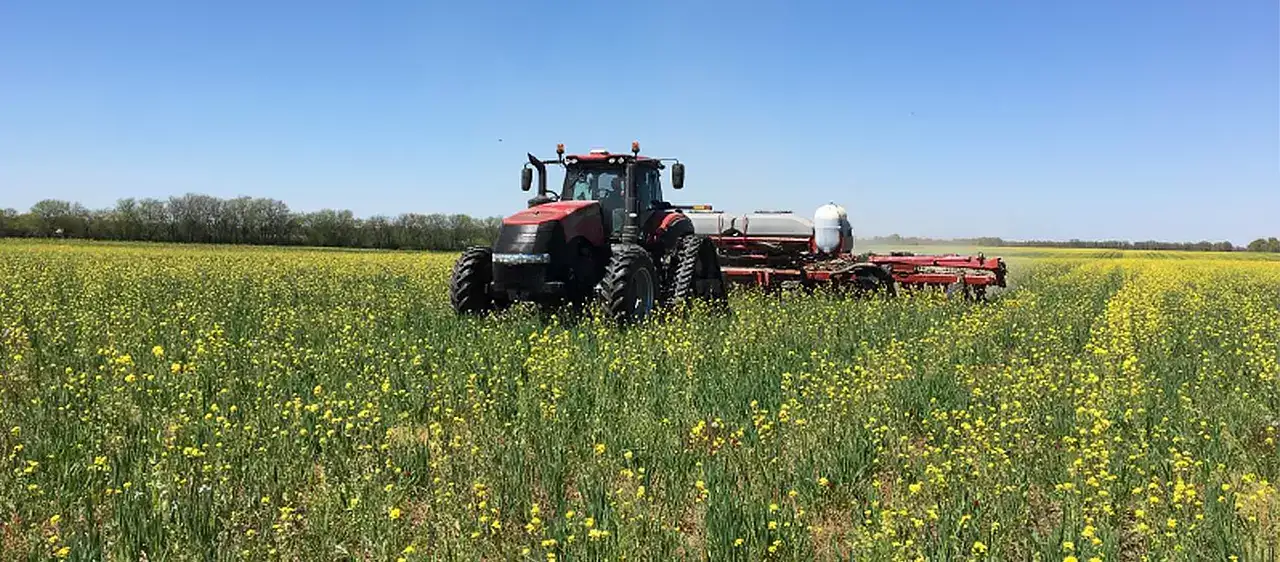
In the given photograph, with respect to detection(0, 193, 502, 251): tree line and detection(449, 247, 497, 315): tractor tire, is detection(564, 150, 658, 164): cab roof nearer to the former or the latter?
detection(449, 247, 497, 315): tractor tire

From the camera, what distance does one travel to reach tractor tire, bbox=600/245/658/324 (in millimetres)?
9391

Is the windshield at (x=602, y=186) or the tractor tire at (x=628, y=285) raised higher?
the windshield at (x=602, y=186)

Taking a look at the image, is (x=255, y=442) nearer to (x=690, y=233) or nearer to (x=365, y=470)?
(x=365, y=470)

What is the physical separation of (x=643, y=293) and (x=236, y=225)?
222 ft

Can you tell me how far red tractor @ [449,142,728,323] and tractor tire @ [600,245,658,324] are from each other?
13 mm

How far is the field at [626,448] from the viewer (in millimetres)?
3416

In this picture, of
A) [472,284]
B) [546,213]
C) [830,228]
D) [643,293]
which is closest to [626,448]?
[546,213]

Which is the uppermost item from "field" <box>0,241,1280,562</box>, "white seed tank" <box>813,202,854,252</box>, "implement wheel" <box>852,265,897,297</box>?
"white seed tank" <box>813,202,854,252</box>

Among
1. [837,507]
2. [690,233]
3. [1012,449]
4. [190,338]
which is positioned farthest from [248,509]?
[690,233]

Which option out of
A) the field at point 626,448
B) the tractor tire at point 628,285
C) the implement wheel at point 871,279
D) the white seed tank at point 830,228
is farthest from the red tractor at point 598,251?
the white seed tank at point 830,228

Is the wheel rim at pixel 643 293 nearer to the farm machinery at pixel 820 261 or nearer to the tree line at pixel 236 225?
the farm machinery at pixel 820 261

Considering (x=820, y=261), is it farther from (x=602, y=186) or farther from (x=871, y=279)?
(x=602, y=186)

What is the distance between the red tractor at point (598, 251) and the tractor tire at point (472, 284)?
1cm

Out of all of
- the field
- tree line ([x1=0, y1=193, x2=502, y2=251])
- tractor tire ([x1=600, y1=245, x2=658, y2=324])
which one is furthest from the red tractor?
tree line ([x1=0, y1=193, x2=502, y2=251])
